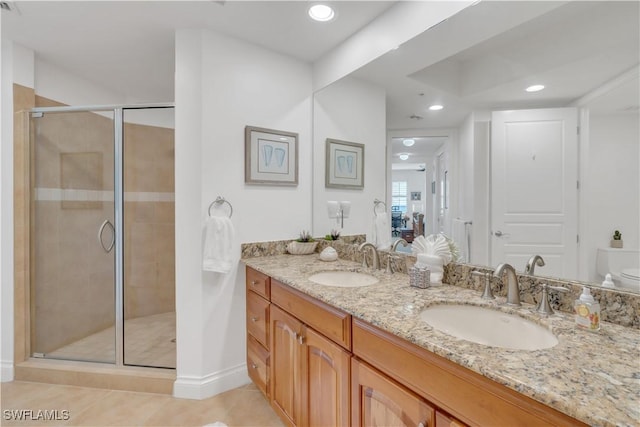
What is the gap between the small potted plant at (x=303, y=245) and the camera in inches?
84.6

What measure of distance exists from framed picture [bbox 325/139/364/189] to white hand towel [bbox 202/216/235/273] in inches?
32.9

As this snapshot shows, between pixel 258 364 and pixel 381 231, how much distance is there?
1094mm

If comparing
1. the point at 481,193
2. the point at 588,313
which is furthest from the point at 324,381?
the point at 481,193

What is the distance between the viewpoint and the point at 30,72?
220cm

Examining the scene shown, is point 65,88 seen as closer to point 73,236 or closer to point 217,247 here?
point 73,236

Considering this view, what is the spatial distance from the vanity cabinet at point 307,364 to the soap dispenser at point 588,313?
2.33 ft

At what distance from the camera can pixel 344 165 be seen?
216 cm

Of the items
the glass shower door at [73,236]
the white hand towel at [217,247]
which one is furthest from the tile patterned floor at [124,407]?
the white hand towel at [217,247]

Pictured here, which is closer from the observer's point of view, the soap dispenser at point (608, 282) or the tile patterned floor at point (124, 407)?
the soap dispenser at point (608, 282)

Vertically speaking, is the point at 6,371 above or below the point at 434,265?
below

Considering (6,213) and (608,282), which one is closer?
(608,282)

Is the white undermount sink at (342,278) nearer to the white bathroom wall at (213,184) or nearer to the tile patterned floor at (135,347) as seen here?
the white bathroom wall at (213,184)

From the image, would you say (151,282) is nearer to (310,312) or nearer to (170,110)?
(170,110)

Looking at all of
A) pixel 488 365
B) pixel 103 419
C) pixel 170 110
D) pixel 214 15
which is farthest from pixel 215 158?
pixel 488 365
